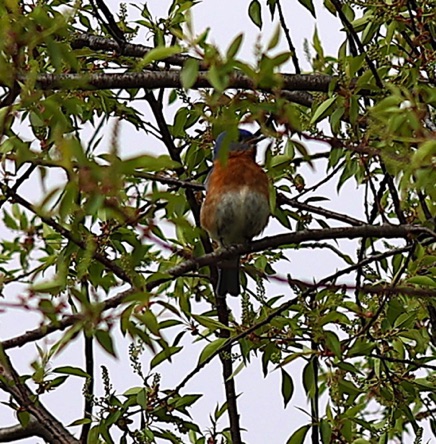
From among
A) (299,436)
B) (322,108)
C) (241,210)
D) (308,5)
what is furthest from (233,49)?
(241,210)

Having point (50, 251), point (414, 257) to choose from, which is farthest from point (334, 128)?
point (50, 251)

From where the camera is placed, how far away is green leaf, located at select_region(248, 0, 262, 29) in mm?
3348

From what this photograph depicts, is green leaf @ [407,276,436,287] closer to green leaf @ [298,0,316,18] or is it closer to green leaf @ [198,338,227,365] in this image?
green leaf @ [198,338,227,365]

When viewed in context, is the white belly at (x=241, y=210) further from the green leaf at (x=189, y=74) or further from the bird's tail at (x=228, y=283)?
the green leaf at (x=189, y=74)

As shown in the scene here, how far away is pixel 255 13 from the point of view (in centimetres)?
336

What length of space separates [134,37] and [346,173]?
1.01 m

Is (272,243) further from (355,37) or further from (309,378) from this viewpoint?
(355,37)

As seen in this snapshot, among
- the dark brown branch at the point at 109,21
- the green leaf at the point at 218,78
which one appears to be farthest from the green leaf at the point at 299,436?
the green leaf at the point at 218,78

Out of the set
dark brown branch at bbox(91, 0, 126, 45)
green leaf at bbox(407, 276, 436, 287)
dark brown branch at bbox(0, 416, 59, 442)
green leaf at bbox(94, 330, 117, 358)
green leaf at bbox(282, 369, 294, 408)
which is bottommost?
green leaf at bbox(94, 330, 117, 358)

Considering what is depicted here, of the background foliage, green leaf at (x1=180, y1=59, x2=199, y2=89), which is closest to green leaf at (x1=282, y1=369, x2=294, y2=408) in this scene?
the background foliage

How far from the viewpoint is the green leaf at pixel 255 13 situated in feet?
11.0

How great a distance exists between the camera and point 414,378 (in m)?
3.71

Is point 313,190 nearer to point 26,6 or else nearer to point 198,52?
point 26,6

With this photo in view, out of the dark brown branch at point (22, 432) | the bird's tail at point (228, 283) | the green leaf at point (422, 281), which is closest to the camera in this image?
the green leaf at point (422, 281)
